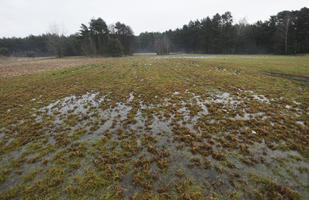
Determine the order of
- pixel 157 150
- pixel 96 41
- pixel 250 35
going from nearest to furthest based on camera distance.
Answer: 1. pixel 157 150
2. pixel 250 35
3. pixel 96 41

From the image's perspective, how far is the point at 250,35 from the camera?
54000 millimetres

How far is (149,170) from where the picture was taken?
9.53 feet

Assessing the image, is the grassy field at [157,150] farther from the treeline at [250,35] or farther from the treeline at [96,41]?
the treeline at [250,35]

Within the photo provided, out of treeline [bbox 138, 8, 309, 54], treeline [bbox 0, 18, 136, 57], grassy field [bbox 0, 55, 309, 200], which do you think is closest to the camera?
grassy field [bbox 0, 55, 309, 200]

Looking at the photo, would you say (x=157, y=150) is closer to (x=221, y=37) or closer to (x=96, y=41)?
(x=96, y=41)

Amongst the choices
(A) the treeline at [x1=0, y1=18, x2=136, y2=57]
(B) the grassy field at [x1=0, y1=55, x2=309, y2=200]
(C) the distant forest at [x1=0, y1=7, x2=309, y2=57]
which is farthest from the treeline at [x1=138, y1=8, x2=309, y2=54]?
(B) the grassy field at [x1=0, y1=55, x2=309, y2=200]

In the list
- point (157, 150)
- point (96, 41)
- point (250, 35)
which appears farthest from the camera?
point (96, 41)

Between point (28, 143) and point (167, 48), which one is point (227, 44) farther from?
point (28, 143)

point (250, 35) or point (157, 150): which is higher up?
point (250, 35)

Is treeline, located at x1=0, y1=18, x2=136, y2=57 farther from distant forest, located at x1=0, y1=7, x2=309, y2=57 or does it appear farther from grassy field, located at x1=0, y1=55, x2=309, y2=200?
grassy field, located at x1=0, y1=55, x2=309, y2=200

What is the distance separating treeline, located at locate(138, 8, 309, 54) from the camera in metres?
42.3

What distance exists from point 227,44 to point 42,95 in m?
66.6

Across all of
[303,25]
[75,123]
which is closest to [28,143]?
[75,123]

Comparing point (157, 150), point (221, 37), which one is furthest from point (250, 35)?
point (157, 150)
